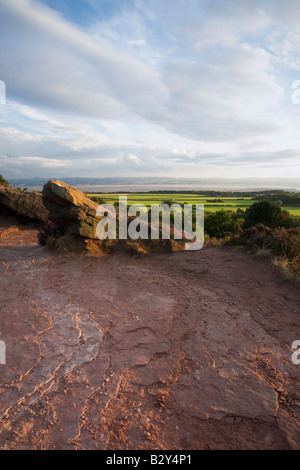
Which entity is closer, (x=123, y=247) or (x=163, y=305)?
(x=163, y=305)

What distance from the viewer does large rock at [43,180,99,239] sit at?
28.9 feet

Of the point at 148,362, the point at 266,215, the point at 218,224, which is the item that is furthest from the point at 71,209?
the point at 218,224

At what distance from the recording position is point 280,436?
260cm

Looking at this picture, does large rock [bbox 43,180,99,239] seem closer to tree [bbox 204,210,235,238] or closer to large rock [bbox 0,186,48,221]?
large rock [bbox 0,186,48,221]

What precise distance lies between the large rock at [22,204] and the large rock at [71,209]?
5.11m

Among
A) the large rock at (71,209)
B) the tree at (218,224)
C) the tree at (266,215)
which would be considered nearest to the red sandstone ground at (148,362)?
the large rock at (71,209)

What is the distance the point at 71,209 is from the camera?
897 centimetres

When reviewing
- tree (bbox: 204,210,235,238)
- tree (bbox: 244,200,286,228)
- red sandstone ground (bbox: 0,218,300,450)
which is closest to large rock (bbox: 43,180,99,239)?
red sandstone ground (bbox: 0,218,300,450)

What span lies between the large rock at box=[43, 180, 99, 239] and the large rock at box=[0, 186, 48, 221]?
201 inches

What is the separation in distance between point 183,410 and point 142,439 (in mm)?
552

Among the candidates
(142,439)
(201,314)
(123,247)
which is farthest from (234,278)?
(142,439)

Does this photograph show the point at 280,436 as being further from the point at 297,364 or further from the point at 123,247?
the point at 123,247

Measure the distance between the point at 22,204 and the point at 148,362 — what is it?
12.9 m

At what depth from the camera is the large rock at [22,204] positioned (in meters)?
13.9
